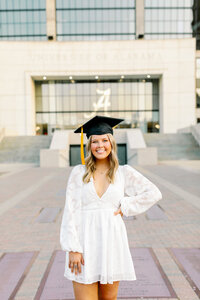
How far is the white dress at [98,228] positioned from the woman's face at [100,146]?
22cm

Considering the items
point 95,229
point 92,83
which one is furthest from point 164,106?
point 95,229

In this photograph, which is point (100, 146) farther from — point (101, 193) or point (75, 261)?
point (75, 261)

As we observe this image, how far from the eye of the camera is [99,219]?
76.1 inches

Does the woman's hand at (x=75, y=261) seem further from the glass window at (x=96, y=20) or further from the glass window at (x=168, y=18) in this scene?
the glass window at (x=168, y=18)

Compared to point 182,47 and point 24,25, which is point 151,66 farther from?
point 24,25

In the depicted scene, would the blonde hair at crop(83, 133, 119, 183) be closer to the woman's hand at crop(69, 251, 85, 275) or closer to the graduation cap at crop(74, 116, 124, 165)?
the graduation cap at crop(74, 116, 124, 165)

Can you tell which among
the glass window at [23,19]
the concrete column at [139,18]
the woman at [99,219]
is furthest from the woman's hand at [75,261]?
the glass window at [23,19]

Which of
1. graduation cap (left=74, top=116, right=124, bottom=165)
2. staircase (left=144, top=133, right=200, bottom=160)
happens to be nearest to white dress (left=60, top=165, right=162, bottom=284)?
graduation cap (left=74, top=116, right=124, bottom=165)

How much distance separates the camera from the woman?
189 centimetres

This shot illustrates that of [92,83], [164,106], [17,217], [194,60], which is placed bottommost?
[17,217]

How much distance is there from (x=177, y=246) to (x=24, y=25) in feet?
133

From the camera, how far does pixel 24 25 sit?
3638cm

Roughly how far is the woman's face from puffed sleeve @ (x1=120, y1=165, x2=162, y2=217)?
254mm

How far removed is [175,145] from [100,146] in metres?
21.2
